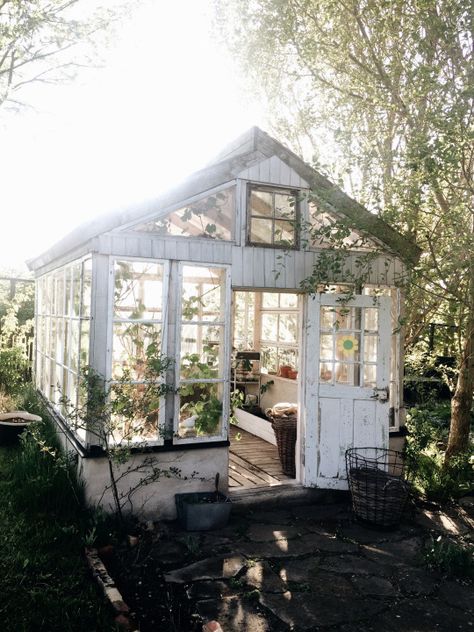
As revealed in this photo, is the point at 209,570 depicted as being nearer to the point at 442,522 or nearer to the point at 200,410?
the point at 200,410

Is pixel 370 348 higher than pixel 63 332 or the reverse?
the reverse

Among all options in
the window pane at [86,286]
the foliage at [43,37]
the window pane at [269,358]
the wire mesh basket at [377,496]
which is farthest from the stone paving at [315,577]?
the foliage at [43,37]

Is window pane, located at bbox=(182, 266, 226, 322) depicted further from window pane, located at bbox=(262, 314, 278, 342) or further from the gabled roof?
window pane, located at bbox=(262, 314, 278, 342)

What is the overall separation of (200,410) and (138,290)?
143 centimetres

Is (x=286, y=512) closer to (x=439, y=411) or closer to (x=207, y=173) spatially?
(x=207, y=173)

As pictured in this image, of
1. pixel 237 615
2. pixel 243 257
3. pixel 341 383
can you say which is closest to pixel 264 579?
pixel 237 615

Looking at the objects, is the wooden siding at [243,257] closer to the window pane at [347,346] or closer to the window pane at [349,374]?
the window pane at [347,346]

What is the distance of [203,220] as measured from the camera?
18.5 feet

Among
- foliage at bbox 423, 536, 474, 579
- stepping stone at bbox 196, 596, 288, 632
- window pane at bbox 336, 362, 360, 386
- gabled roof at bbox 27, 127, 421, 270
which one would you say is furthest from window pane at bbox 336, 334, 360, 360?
stepping stone at bbox 196, 596, 288, 632

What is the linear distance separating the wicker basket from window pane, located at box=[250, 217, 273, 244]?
2.44 m

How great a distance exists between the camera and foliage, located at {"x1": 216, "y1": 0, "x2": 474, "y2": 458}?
17.1 feet

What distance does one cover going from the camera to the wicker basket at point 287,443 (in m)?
6.70

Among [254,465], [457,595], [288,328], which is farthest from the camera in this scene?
[288,328]

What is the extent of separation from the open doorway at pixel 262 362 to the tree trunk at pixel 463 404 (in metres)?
2.44
